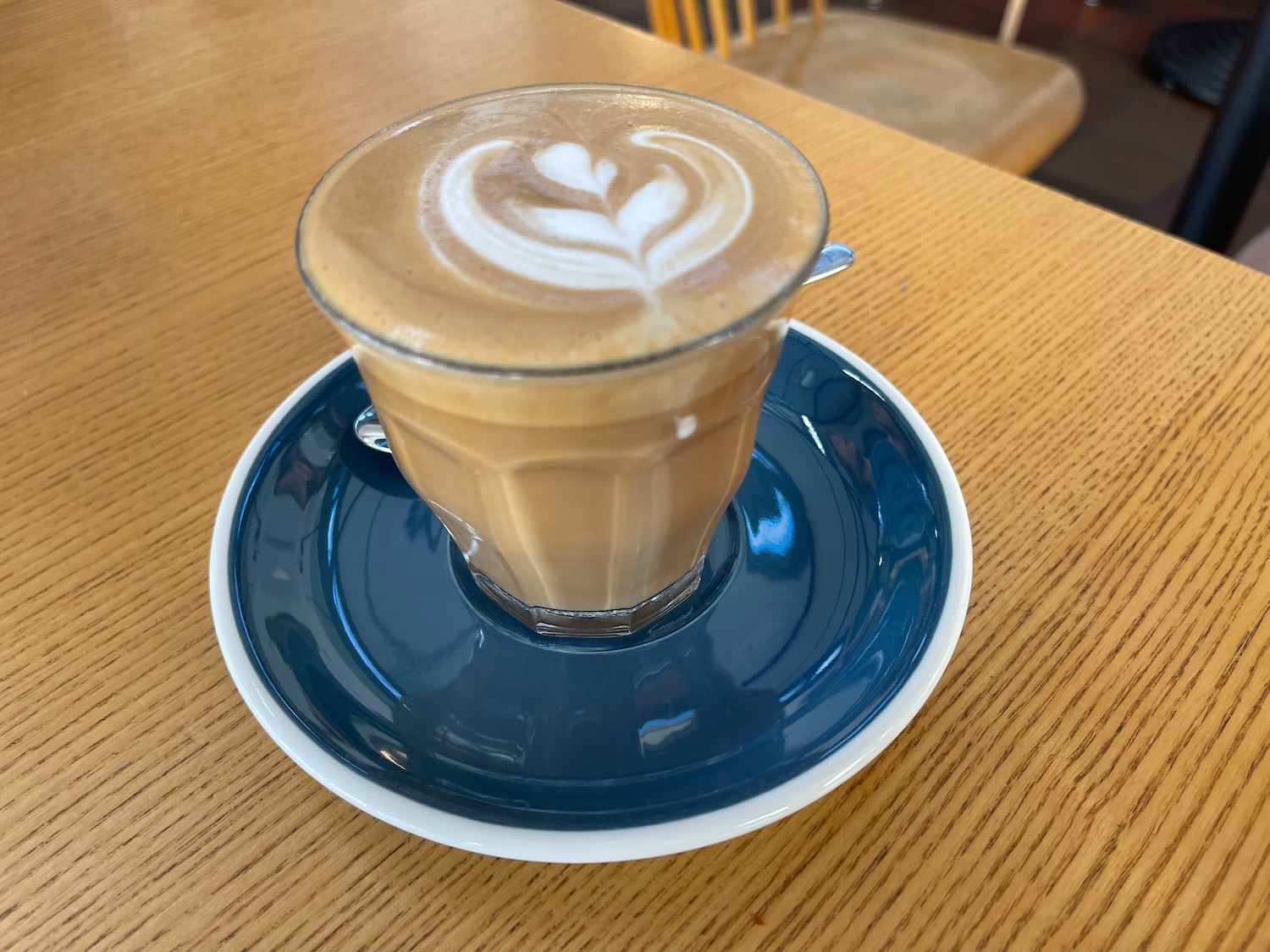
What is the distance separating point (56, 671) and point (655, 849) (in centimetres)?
35

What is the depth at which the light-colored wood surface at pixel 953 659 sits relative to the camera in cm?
40

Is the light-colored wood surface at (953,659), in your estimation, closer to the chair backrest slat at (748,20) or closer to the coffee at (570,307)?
the coffee at (570,307)

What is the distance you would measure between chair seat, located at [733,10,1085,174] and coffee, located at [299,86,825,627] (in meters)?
0.96

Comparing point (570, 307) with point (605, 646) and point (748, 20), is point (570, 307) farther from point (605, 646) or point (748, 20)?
point (748, 20)

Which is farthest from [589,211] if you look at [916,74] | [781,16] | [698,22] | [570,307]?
[781,16]

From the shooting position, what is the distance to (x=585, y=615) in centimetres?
53

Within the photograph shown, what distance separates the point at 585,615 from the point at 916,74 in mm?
1285

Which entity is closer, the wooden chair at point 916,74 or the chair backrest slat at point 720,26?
the wooden chair at point 916,74

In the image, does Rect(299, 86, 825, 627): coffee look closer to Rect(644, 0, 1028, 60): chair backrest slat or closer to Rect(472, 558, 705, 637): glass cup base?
Rect(472, 558, 705, 637): glass cup base

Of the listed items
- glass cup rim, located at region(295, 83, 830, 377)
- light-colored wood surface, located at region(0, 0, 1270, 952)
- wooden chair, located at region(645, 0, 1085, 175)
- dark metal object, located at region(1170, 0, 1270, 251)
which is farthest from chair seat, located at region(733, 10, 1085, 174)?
glass cup rim, located at region(295, 83, 830, 377)

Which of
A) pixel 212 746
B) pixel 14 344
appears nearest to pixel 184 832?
pixel 212 746

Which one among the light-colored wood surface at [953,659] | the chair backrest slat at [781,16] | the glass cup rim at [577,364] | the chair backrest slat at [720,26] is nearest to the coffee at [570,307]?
the glass cup rim at [577,364]

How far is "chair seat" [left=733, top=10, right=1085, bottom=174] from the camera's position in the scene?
4.32 feet

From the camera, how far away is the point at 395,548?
1.78 ft
